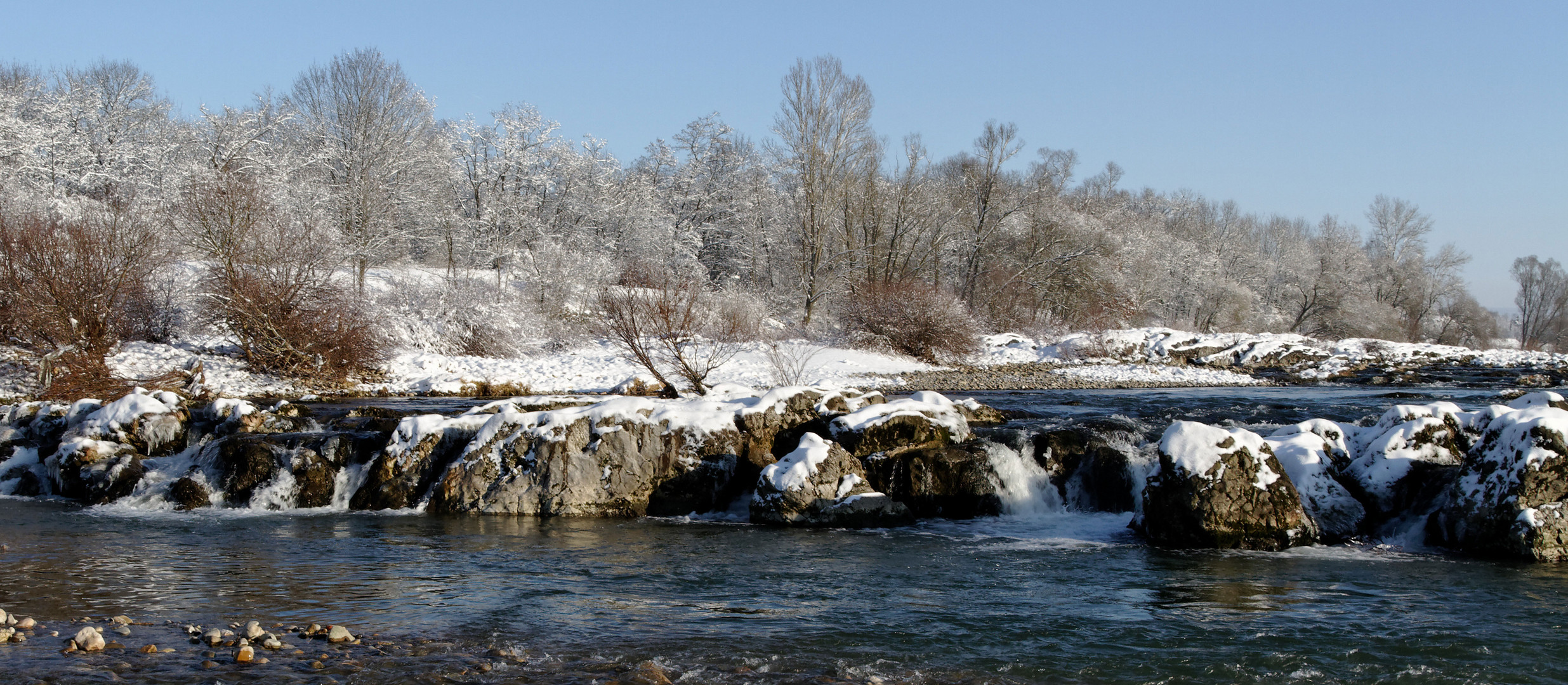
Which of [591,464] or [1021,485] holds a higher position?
[591,464]

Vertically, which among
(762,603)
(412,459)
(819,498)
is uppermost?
(412,459)

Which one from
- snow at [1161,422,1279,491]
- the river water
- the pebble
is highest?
snow at [1161,422,1279,491]

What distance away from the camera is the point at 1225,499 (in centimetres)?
931

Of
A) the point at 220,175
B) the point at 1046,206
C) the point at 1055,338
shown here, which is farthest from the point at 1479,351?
the point at 220,175

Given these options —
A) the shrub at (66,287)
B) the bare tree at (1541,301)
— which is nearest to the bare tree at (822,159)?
the shrub at (66,287)

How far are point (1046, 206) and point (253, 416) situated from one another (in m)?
35.3

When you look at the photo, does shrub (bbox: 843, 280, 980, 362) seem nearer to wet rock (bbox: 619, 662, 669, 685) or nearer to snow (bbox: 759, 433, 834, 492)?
snow (bbox: 759, 433, 834, 492)

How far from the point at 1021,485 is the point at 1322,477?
3.25 metres

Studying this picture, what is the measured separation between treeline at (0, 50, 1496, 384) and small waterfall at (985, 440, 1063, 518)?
33.5ft

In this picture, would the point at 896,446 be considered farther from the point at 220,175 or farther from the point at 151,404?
the point at 220,175

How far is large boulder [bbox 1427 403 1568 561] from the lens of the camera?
8.50m

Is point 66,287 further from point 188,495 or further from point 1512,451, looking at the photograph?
point 1512,451

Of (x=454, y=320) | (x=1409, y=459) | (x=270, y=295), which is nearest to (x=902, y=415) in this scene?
(x=1409, y=459)

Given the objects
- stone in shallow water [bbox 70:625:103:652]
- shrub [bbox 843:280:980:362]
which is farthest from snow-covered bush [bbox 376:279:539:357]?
stone in shallow water [bbox 70:625:103:652]
